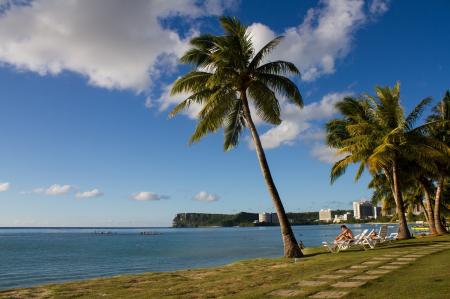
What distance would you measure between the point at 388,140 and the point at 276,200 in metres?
9.72

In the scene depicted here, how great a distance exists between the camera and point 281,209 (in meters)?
17.6

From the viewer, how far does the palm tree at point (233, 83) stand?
17766 mm

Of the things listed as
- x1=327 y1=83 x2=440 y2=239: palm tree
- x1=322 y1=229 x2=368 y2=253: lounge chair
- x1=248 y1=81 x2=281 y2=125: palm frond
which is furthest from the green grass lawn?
x1=327 y1=83 x2=440 y2=239: palm tree

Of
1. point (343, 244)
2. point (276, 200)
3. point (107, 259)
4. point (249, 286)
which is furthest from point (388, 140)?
point (107, 259)

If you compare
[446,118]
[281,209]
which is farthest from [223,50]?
[446,118]

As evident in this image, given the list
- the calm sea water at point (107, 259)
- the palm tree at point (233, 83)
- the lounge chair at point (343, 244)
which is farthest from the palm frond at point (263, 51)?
the calm sea water at point (107, 259)

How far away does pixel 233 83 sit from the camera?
18.6 metres

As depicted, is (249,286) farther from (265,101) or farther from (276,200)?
(265,101)

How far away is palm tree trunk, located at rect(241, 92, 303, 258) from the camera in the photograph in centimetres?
1691

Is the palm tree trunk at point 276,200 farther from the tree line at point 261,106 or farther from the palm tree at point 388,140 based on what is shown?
the palm tree at point 388,140

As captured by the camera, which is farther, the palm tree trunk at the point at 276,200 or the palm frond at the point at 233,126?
the palm frond at the point at 233,126

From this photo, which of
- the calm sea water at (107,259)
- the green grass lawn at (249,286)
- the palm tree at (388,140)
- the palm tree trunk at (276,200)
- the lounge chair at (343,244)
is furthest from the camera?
the calm sea water at (107,259)

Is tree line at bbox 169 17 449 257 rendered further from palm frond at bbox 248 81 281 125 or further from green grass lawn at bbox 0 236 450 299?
green grass lawn at bbox 0 236 450 299

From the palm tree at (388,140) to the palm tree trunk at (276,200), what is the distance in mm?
8103
